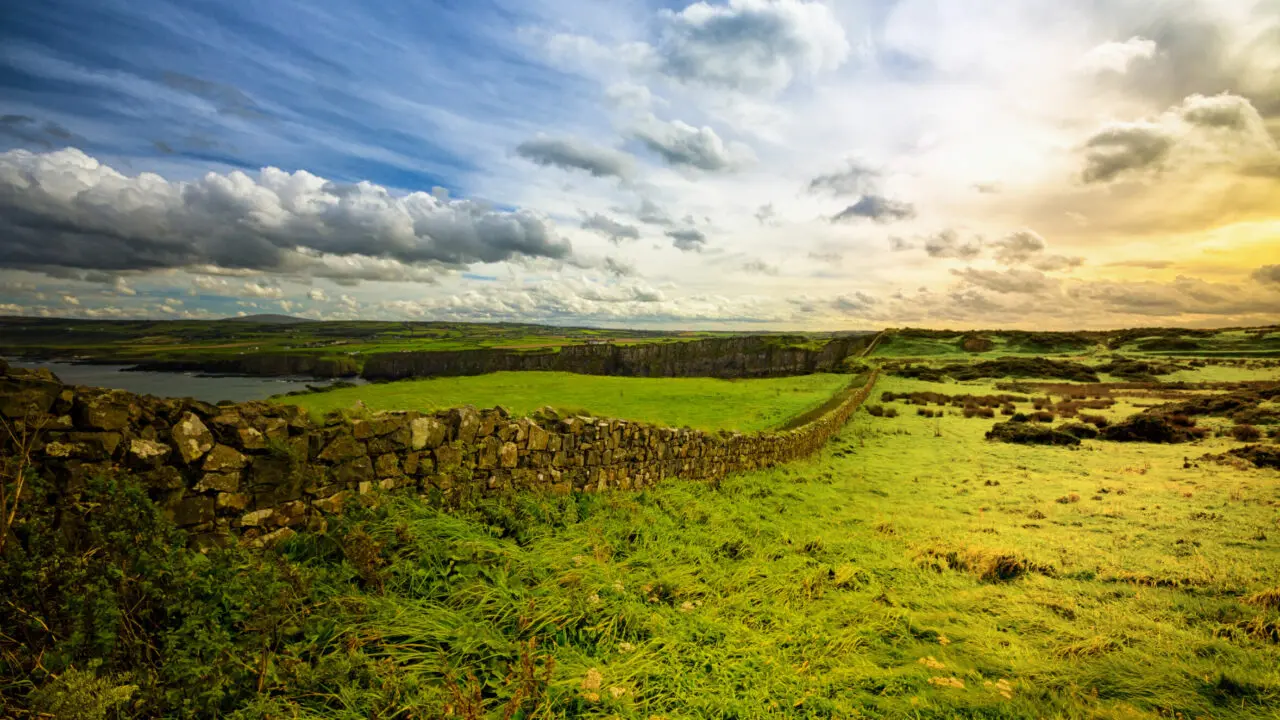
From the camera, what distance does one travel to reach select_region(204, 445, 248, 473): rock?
446 centimetres

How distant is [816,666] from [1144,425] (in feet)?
80.4

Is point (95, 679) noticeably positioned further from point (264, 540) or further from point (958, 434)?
point (958, 434)

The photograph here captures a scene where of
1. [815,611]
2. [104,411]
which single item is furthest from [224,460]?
[815,611]

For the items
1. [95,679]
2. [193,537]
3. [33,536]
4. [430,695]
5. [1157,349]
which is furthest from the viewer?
[1157,349]

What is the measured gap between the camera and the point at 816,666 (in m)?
5.04

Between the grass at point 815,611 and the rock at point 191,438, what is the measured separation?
135 cm

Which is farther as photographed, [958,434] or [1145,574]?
[958,434]

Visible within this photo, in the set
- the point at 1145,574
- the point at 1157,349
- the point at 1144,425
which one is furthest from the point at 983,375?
the point at 1145,574

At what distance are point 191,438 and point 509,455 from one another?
3900 mm

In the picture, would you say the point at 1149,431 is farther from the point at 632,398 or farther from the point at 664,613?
the point at 664,613

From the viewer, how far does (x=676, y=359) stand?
106500mm

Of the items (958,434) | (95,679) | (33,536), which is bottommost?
(958,434)

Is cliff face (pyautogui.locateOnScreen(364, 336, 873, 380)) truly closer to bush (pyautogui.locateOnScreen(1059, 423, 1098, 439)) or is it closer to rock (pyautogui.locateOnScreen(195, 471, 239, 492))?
bush (pyautogui.locateOnScreen(1059, 423, 1098, 439))

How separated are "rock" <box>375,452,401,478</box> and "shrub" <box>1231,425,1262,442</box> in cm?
2746
